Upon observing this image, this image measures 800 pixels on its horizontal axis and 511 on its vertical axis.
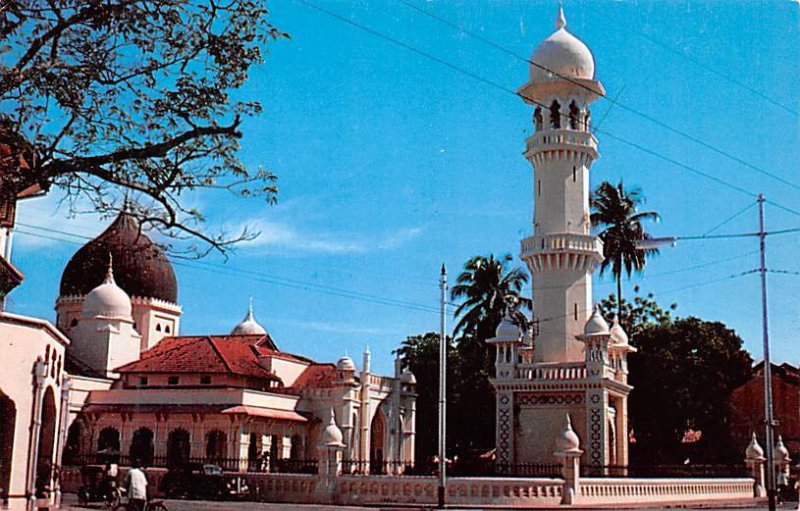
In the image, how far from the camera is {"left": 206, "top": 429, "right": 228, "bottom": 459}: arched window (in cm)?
4472

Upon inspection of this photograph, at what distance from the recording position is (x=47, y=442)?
2509 centimetres

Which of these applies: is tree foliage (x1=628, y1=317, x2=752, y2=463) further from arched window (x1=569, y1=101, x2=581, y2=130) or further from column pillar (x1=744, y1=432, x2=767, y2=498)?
arched window (x1=569, y1=101, x2=581, y2=130)

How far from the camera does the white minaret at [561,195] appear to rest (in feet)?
145

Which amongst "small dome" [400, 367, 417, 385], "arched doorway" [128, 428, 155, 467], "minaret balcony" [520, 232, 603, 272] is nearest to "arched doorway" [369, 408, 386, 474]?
"small dome" [400, 367, 417, 385]

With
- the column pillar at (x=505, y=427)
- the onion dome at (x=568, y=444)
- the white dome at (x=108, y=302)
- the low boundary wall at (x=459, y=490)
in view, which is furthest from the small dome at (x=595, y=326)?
the white dome at (x=108, y=302)

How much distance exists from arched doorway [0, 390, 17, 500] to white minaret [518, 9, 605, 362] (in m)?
26.5

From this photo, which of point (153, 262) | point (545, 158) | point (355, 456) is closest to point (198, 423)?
point (355, 456)

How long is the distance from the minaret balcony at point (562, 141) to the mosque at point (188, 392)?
13.6 meters

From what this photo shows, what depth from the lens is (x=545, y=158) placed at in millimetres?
45875

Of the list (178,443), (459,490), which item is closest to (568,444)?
(459,490)

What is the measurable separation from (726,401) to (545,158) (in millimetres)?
20457

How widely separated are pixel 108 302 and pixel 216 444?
10362 millimetres

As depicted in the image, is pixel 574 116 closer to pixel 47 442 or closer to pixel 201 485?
pixel 201 485

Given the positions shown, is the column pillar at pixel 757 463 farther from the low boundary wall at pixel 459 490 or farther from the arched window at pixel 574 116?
→ the arched window at pixel 574 116
